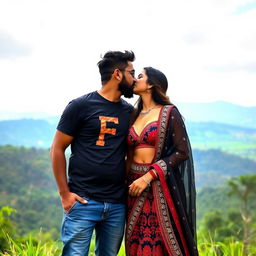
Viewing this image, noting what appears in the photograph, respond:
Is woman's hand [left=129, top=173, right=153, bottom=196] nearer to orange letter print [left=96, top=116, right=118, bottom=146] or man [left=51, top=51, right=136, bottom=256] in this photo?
man [left=51, top=51, right=136, bottom=256]

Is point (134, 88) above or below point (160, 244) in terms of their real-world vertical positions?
above

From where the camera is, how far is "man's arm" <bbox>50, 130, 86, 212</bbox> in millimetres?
3180

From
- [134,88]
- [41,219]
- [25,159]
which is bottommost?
[41,219]

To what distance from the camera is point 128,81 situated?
3354 mm

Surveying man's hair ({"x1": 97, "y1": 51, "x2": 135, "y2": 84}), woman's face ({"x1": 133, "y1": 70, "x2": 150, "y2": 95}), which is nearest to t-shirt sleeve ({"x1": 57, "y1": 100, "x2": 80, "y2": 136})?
man's hair ({"x1": 97, "y1": 51, "x2": 135, "y2": 84})

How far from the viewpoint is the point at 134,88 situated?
3.39m

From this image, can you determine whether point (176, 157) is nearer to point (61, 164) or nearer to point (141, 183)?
point (141, 183)

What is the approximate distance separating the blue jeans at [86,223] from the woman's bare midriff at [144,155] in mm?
357

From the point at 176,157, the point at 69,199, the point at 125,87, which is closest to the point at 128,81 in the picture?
the point at 125,87

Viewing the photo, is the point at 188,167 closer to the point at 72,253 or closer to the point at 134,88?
the point at 134,88

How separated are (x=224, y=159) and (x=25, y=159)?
87.2 meters

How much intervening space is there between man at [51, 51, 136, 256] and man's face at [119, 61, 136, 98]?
3.7 inches


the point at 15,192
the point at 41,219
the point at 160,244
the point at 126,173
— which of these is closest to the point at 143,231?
the point at 160,244

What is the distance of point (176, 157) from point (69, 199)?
810mm
